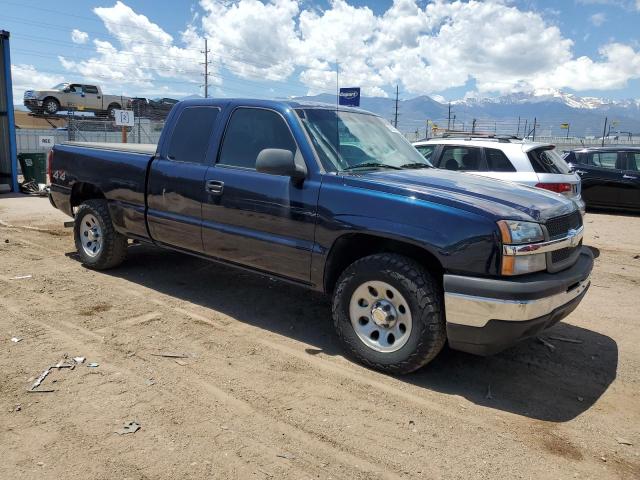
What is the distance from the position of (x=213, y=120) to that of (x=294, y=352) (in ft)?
7.43

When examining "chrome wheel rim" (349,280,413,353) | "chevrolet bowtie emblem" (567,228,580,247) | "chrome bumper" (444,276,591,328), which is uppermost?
"chevrolet bowtie emblem" (567,228,580,247)

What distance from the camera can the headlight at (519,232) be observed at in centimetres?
328

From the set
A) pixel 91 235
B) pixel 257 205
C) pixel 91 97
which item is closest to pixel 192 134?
pixel 257 205

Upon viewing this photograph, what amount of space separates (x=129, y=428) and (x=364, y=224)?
1.97 metres

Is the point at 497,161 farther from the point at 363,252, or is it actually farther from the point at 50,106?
the point at 50,106

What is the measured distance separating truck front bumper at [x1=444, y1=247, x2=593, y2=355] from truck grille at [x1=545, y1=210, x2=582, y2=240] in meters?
0.29

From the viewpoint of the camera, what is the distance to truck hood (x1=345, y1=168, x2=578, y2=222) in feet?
11.3

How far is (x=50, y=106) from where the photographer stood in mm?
32562

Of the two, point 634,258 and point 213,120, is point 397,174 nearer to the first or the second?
point 213,120

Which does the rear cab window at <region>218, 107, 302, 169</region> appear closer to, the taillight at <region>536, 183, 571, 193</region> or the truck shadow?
the truck shadow

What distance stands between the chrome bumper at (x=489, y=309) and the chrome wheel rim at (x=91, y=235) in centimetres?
424

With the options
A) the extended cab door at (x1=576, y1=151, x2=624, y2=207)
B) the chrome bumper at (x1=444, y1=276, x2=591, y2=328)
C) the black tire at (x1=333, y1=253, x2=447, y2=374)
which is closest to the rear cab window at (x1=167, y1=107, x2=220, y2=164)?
the black tire at (x1=333, y1=253, x2=447, y2=374)

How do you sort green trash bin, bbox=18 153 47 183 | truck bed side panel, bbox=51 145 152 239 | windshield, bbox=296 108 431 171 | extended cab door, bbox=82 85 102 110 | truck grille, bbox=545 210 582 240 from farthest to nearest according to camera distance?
extended cab door, bbox=82 85 102 110 < green trash bin, bbox=18 153 47 183 < truck bed side panel, bbox=51 145 152 239 < windshield, bbox=296 108 431 171 < truck grille, bbox=545 210 582 240

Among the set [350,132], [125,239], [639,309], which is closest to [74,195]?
[125,239]
